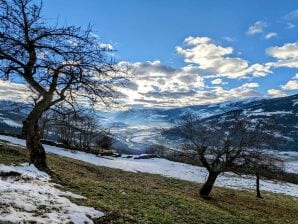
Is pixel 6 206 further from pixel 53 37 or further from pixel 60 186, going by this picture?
pixel 53 37

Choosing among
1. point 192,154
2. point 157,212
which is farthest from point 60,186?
point 192,154

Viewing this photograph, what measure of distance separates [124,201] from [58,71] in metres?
7.47

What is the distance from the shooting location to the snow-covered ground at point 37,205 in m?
13.0

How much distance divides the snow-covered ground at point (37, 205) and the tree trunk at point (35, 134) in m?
4.77

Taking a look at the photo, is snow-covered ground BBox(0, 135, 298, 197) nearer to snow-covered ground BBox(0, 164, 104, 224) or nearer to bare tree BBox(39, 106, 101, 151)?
bare tree BBox(39, 106, 101, 151)

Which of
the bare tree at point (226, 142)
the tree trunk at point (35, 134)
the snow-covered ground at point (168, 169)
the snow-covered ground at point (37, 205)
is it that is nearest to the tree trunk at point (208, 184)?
the bare tree at point (226, 142)

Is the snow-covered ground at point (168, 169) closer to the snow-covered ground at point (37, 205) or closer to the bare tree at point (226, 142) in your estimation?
the bare tree at point (226, 142)

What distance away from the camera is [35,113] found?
2278 cm

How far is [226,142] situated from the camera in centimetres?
3366

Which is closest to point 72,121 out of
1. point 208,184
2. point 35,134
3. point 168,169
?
point 35,134

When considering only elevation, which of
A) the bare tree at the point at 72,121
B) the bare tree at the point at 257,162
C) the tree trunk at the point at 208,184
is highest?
the bare tree at the point at 72,121

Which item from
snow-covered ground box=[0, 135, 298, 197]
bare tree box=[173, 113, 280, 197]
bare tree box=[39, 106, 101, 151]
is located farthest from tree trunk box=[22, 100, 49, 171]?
snow-covered ground box=[0, 135, 298, 197]

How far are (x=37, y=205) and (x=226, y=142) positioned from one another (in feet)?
71.3

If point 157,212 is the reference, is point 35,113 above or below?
above
